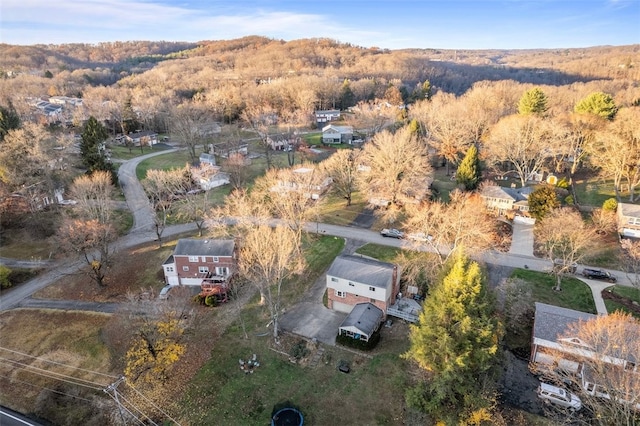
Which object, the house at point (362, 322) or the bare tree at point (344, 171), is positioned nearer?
the house at point (362, 322)

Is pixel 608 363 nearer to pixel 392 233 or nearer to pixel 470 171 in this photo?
pixel 392 233

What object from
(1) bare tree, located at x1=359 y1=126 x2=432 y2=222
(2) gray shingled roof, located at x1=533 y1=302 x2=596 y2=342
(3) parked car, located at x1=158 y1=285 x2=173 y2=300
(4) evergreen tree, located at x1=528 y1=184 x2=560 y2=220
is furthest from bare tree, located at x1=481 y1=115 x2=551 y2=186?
(3) parked car, located at x1=158 y1=285 x2=173 y2=300

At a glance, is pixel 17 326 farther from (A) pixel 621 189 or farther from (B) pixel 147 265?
(A) pixel 621 189

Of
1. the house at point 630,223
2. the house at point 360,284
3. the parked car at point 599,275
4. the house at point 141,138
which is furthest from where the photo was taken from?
the house at point 141,138

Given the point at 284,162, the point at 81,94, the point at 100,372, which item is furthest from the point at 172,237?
the point at 81,94

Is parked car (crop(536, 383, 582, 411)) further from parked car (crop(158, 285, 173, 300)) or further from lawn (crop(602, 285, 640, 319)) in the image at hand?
parked car (crop(158, 285, 173, 300))

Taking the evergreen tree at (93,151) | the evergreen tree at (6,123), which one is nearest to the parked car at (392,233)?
the evergreen tree at (93,151)

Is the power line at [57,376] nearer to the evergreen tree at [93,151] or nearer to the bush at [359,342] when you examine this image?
the bush at [359,342]
